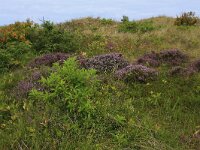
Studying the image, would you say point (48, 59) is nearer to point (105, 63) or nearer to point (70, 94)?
point (105, 63)

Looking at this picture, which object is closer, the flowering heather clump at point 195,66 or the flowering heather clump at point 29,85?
the flowering heather clump at point 29,85

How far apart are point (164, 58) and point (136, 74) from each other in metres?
2.45

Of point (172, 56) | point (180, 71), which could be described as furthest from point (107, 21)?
point (180, 71)

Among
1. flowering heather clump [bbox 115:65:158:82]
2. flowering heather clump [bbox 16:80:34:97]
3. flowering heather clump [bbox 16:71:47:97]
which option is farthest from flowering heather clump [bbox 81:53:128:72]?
flowering heather clump [bbox 16:80:34:97]

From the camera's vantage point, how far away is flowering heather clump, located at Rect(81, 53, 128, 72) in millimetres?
11781

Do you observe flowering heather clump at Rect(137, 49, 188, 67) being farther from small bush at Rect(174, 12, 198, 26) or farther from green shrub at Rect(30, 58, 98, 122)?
small bush at Rect(174, 12, 198, 26)

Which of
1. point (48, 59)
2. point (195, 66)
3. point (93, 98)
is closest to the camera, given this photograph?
point (93, 98)

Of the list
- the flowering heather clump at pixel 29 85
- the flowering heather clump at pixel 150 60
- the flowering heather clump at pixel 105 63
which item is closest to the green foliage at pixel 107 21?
the flowering heather clump at pixel 150 60

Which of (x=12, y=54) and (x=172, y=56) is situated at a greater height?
(x=12, y=54)

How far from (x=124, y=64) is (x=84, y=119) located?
4.33 metres

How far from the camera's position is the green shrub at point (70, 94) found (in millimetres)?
8281

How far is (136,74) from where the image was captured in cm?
1122

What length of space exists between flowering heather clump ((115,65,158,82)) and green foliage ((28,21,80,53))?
11.9 ft

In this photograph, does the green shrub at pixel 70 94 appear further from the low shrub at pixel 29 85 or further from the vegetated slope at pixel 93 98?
the low shrub at pixel 29 85
